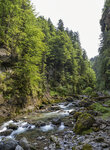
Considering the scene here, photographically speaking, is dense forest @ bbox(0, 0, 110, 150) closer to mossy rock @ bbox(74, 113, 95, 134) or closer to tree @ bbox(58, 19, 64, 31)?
mossy rock @ bbox(74, 113, 95, 134)

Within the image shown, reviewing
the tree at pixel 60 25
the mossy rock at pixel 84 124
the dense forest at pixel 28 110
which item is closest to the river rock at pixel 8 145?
the dense forest at pixel 28 110

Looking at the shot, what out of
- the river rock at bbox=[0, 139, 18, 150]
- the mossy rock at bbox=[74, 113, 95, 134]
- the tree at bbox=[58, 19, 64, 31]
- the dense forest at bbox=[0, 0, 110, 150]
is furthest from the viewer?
the tree at bbox=[58, 19, 64, 31]

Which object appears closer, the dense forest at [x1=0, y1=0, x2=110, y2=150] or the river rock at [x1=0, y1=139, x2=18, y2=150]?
the river rock at [x1=0, y1=139, x2=18, y2=150]

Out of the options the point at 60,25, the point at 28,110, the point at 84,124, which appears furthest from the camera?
the point at 60,25

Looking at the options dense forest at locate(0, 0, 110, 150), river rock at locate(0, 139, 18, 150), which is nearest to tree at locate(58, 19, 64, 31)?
dense forest at locate(0, 0, 110, 150)

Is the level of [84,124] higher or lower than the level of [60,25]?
lower

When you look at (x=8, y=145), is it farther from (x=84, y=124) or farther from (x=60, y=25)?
(x=60, y=25)

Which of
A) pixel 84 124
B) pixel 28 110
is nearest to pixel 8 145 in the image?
pixel 84 124

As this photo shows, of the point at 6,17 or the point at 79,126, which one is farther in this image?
the point at 6,17

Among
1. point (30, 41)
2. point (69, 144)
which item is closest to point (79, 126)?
point (69, 144)

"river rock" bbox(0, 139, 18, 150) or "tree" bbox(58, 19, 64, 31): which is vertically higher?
"tree" bbox(58, 19, 64, 31)

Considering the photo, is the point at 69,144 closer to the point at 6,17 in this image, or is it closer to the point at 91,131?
the point at 91,131

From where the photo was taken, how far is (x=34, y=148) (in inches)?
194

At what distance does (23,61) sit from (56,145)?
36.2 feet
